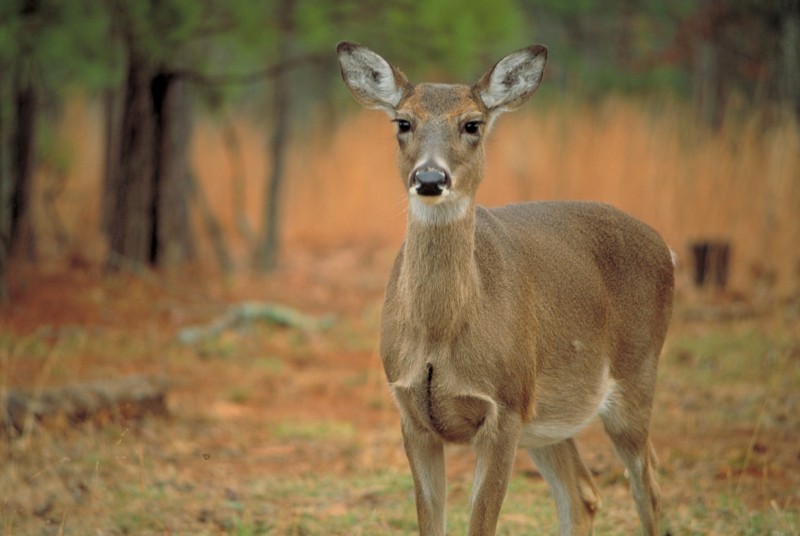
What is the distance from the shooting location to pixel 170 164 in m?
A: 12.1

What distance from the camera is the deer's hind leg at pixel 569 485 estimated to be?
17.1 feet

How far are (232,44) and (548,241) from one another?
838 centimetres

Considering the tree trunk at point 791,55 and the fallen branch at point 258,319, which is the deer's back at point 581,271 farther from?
the tree trunk at point 791,55

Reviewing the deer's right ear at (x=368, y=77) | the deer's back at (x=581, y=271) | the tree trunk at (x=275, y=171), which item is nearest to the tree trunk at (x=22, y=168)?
the tree trunk at (x=275, y=171)

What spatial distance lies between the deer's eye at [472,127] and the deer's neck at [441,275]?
30 centimetres

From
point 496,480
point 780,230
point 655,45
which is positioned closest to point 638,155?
point 780,230

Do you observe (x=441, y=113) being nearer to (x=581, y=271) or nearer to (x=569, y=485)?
(x=581, y=271)

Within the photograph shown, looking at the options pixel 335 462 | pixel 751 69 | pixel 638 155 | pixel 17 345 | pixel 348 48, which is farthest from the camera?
pixel 751 69

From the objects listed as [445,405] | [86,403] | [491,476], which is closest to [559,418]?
[491,476]

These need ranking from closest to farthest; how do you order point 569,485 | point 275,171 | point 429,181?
1. point 429,181
2. point 569,485
3. point 275,171

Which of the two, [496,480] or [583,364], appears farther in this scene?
[583,364]

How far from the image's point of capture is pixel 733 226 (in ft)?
40.8

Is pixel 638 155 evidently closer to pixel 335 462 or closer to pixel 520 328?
pixel 335 462

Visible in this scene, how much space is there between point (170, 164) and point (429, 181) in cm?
835
